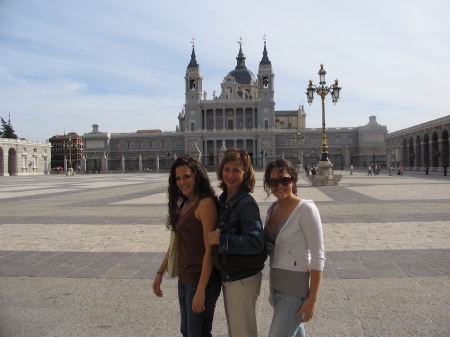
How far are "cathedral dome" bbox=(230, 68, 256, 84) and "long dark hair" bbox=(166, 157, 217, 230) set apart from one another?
98.6m

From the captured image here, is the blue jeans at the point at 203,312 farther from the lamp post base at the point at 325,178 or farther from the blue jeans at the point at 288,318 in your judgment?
the lamp post base at the point at 325,178

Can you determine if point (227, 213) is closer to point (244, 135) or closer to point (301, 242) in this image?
point (301, 242)

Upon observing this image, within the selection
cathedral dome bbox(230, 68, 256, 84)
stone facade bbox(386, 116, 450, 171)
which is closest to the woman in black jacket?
stone facade bbox(386, 116, 450, 171)

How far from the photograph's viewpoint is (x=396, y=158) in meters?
65.3

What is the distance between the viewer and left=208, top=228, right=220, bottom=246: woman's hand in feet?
8.72

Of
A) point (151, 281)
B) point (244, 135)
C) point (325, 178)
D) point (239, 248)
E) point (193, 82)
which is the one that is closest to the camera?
point (239, 248)

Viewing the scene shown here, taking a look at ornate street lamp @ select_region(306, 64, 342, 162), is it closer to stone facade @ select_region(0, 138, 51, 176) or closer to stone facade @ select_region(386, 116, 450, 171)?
stone facade @ select_region(386, 116, 450, 171)

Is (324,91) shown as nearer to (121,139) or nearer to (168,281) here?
(168,281)

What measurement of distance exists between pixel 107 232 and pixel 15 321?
488 cm

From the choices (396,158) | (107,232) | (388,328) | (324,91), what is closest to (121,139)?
(396,158)

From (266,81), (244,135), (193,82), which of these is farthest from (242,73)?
(244,135)

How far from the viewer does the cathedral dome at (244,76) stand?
9969cm

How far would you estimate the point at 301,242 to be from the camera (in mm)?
2711

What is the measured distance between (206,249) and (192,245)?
192mm
